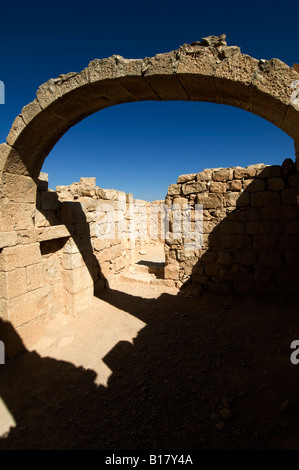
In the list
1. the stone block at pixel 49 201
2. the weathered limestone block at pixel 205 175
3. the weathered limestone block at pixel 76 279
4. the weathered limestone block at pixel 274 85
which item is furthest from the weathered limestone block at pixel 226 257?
the stone block at pixel 49 201

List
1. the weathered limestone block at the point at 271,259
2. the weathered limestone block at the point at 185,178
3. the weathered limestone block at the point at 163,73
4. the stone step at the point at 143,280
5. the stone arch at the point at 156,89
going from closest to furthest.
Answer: the stone arch at the point at 156,89
the weathered limestone block at the point at 163,73
the weathered limestone block at the point at 271,259
the weathered limestone block at the point at 185,178
the stone step at the point at 143,280

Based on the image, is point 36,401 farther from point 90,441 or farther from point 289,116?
point 289,116

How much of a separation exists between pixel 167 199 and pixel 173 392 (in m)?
4.34

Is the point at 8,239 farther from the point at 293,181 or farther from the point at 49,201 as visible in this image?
the point at 293,181

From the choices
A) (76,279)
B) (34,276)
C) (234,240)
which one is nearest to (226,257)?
(234,240)

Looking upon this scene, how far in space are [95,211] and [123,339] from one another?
3.49 meters

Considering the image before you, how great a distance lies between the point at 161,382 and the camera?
9.29ft

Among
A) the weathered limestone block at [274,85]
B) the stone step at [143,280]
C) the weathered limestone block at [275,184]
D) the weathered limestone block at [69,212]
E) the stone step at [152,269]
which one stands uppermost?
the weathered limestone block at [274,85]

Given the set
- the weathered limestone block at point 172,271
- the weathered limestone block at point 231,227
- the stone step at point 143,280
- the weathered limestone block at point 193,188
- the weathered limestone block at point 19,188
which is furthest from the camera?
the stone step at point 143,280

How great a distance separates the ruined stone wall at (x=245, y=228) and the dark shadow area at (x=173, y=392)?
1058 mm

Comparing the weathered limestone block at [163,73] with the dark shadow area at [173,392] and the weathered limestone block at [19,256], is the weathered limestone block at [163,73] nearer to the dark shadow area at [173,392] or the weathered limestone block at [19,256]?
the weathered limestone block at [19,256]

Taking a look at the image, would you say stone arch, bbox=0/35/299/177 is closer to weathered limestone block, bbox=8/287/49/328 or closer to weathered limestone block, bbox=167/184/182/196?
weathered limestone block, bbox=8/287/49/328

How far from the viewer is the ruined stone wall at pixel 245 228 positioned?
4.79 m

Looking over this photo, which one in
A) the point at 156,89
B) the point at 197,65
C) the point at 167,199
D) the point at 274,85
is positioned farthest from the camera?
the point at 167,199
